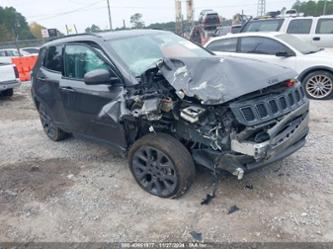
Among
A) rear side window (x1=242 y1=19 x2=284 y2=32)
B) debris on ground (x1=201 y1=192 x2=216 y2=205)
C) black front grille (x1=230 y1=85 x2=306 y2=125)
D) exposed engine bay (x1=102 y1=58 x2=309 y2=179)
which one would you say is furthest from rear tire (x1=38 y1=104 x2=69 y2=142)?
rear side window (x1=242 y1=19 x2=284 y2=32)

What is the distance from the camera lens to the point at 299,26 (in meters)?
9.80

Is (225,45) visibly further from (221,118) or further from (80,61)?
(221,118)

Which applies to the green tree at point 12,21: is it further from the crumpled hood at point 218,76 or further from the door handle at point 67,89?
the crumpled hood at point 218,76

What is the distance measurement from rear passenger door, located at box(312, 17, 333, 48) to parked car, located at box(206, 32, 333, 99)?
2711mm

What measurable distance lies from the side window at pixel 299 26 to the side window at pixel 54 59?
7591 millimetres

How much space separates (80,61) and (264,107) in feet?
8.31

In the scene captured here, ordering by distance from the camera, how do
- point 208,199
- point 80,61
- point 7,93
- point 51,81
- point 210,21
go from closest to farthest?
point 208,199 < point 80,61 < point 51,81 < point 7,93 < point 210,21

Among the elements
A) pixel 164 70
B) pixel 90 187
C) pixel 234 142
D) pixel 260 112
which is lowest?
pixel 90 187

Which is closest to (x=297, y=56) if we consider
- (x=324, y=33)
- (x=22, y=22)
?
(x=324, y=33)

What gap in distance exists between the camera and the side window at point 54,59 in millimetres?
4660

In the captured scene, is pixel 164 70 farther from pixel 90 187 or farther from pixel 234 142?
pixel 90 187

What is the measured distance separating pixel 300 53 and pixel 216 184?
191 inches

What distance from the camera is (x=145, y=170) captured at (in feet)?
11.7

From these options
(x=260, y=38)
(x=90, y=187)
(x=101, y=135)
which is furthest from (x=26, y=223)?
(x=260, y=38)
